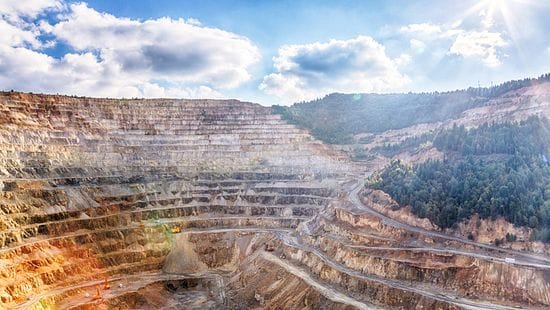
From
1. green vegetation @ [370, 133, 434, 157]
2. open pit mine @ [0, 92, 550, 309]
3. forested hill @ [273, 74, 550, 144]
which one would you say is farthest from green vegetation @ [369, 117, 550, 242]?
forested hill @ [273, 74, 550, 144]

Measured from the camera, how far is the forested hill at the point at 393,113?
495 feet

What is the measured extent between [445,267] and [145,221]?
6503cm

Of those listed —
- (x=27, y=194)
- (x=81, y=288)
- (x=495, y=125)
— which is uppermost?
(x=495, y=125)

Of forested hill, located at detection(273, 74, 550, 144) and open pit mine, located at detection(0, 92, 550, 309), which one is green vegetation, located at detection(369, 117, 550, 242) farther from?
forested hill, located at detection(273, 74, 550, 144)

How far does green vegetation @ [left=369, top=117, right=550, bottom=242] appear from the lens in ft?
226

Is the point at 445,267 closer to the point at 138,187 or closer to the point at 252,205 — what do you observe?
the point at 252,205

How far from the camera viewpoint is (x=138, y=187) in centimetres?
11662

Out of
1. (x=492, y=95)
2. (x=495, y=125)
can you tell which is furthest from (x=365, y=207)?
(x=492, y=95)

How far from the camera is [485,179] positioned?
78.3m

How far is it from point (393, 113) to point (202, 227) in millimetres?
99980

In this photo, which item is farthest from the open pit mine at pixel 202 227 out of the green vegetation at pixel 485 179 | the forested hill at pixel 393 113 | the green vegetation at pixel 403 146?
the forested hill at pixel 393 113

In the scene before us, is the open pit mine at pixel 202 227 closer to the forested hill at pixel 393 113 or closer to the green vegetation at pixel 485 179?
the green vegetation at pixel 485 179

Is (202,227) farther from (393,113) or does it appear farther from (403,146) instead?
(393,113)

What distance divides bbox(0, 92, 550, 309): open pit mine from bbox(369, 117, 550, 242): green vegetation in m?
4.44
